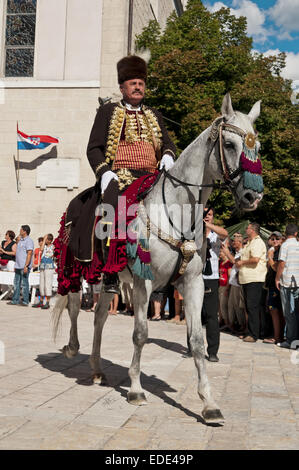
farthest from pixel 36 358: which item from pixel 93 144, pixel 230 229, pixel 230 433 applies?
pixel 230 229

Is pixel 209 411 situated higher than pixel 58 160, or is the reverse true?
pixel 58 160

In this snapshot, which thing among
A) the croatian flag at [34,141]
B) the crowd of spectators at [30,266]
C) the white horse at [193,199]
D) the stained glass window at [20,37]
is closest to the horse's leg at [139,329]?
the white horse at [193,199]

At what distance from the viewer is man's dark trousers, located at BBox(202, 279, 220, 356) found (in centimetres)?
794

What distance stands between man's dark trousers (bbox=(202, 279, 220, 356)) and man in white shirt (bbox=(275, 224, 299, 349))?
214 cm

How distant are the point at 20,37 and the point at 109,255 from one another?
20.3 metres

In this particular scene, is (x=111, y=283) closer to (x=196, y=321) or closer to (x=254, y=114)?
(x=196, y=321)

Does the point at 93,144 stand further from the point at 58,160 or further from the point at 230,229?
the point at 58,160

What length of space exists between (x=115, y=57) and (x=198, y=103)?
4.35 meters

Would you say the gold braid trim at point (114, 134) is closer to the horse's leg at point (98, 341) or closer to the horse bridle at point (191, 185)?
the horse bridle at point (191, 185)

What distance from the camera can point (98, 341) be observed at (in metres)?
5.98

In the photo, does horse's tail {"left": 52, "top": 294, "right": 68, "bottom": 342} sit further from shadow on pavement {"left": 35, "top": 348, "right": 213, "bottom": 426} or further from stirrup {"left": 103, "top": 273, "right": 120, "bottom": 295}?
stirrup {"left": 103, "top": 273, "right": 120, "bottom": 295}

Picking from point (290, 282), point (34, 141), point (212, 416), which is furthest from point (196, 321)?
point (34, 141)

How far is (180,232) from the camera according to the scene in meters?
4.86

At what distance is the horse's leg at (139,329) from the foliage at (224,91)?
58.4ft
